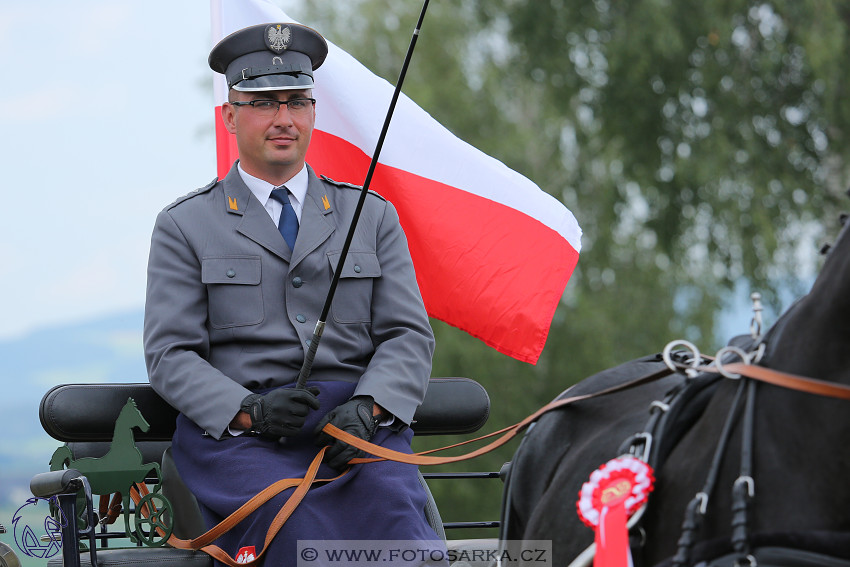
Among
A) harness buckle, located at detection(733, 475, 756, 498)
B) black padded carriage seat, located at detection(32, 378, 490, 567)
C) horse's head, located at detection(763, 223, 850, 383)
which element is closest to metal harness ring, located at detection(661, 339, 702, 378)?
horse's head, located at detection(763, 223, 850, 383)

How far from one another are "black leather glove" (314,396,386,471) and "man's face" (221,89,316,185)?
758 mm

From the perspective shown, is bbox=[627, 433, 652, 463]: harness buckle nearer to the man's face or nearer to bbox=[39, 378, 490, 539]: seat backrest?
bbox=[39, 378, 490, 539]: seat backrest

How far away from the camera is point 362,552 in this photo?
2.94 m

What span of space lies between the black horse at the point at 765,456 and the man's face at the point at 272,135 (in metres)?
1.49

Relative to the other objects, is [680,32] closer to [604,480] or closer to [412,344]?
[412,344]

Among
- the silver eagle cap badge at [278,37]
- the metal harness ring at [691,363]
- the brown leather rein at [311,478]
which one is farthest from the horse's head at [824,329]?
the silver eagle cap badge at [278,37]

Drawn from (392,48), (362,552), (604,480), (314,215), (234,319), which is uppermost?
(392,48)

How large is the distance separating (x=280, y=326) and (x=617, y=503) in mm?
1371

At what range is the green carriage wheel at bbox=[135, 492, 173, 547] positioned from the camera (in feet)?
10.3

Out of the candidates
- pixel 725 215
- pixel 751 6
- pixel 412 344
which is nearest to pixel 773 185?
pixel 725 215

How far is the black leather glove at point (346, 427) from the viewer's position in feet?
9.95

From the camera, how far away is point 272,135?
332 centimetres

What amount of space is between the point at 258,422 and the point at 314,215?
0.70 metres

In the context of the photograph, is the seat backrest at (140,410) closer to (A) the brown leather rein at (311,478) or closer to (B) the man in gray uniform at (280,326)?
(B) the man in gray uniform at (280,326)
